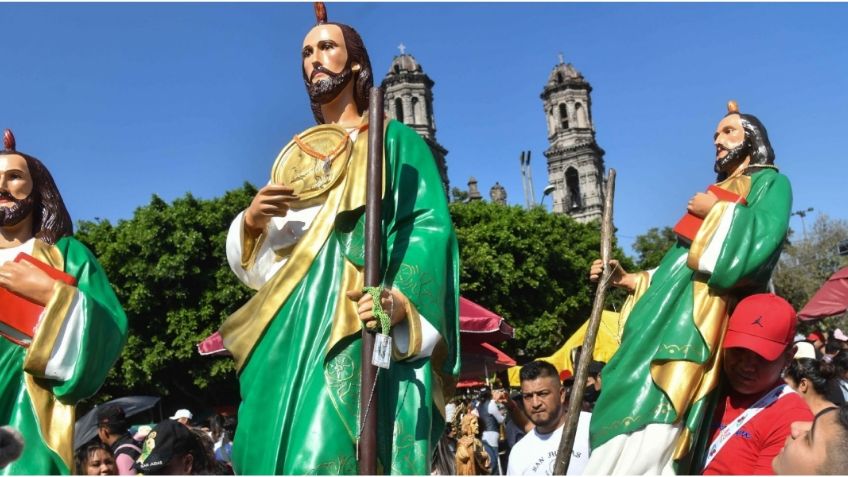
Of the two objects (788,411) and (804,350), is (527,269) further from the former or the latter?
(788,411)

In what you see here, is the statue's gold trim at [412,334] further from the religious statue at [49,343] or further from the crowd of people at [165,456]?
the crowd of people at [165,456]

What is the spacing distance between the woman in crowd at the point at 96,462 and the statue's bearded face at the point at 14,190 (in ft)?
6.67

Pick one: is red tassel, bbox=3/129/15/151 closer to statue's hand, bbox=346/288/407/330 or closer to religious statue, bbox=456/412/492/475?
statue's hand, bbox=346/288/407/330

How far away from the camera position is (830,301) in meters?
13.6

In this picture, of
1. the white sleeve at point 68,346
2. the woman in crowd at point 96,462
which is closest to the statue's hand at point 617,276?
the white sleeve at point 68,346

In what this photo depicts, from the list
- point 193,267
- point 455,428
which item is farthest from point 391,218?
point 193,267

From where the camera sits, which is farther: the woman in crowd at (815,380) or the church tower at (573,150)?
the church tower at (573,150)

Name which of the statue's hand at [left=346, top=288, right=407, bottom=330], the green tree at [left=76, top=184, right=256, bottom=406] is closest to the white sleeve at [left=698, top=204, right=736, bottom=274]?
the statue's hand at [left=346, top=288, right=407, bottom=330]

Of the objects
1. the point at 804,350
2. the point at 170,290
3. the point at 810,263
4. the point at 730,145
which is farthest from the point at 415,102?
the point at 730,145

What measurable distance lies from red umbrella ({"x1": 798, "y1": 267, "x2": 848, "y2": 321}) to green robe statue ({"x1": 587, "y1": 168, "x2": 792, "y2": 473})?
31.5ft

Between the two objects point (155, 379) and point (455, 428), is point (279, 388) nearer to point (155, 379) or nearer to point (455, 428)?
point (455, 428)

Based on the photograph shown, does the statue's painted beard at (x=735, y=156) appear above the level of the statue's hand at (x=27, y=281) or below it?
above

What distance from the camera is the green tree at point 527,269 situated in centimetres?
3403

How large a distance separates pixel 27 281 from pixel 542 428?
3356 mm
